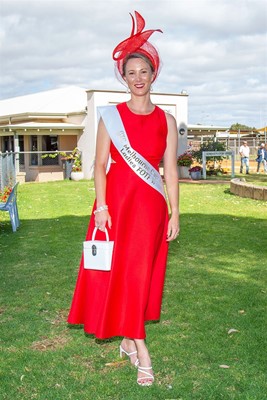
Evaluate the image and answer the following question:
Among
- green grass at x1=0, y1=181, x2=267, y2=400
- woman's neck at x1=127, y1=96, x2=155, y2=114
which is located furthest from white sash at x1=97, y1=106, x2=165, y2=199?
green grass at x1=0, y1=181, x2=267, y2=400

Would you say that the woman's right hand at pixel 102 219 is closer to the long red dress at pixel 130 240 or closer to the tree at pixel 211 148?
the long red dress at pixel 130 240

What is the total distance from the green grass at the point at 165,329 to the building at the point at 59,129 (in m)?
16.7

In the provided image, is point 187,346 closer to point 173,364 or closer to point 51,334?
point 173,364

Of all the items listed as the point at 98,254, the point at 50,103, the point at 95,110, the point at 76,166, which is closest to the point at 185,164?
the point at 95,110

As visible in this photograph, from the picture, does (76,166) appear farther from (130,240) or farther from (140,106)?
(130,240)

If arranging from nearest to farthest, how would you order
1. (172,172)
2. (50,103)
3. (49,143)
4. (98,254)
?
(98,254) < (172,172) < (49,143) < (50,103)

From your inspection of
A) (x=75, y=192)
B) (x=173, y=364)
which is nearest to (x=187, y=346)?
(x=173, y=364)

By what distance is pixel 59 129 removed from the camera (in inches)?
1035

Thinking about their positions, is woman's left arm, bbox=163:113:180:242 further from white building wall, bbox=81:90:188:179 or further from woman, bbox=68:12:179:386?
white building wall, bbox=81:90:188:179

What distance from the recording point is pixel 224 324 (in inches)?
188

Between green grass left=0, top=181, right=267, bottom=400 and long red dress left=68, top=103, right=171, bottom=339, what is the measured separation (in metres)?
0.44

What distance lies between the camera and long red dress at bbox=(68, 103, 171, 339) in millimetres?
3502

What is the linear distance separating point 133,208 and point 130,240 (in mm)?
198

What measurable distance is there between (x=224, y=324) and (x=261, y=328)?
1.01 feet
